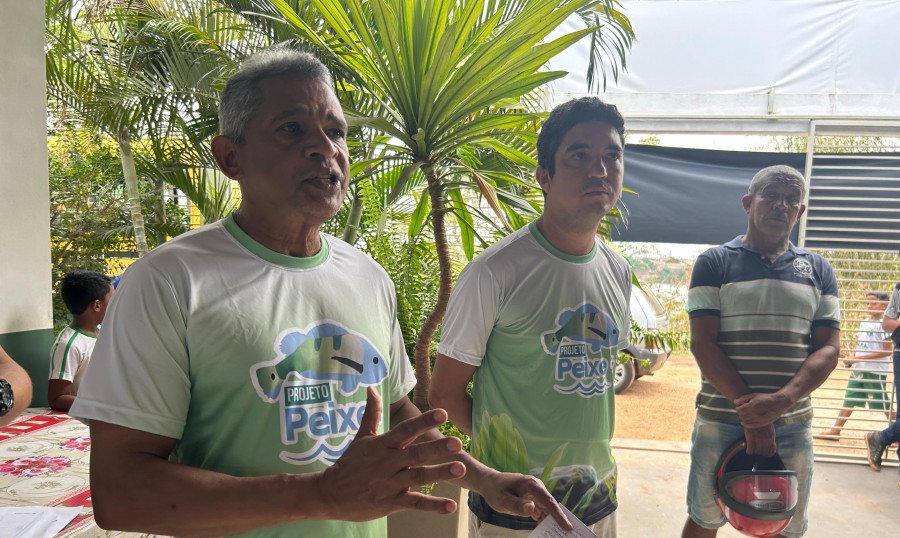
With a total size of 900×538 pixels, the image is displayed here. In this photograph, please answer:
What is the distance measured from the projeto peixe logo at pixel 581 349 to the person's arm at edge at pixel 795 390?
1.16 m

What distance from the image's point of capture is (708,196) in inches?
200

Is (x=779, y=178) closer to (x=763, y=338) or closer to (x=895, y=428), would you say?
(x=763, y=338)

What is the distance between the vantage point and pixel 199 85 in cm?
371

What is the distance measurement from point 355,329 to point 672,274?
292 inches

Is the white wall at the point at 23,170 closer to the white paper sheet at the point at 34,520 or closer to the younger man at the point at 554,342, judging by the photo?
the white paper sheet at the point at 34,520

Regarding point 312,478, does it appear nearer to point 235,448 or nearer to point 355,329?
point 235,448

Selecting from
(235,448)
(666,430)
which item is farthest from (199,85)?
(666,430)

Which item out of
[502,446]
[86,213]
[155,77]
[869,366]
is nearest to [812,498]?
[869,366]

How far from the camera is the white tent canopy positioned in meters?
4.58

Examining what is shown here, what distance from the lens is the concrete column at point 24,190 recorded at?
261cm

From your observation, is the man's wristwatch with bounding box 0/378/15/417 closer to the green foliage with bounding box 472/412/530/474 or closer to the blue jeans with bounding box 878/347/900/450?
the green foliage with bounding box 472/412/530/474

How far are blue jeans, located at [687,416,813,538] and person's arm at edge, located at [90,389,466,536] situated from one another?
88.9 inches

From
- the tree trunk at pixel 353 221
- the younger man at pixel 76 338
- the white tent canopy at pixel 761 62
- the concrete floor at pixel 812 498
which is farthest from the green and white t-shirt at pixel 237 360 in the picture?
the white tent canopy at pixel 761 62

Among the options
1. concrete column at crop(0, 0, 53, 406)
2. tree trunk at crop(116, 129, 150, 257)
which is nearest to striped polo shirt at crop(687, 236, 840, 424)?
concrete column at crop(0, 0, 53, 406)
